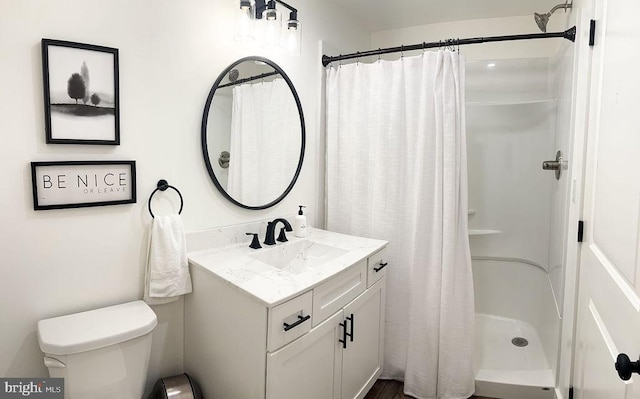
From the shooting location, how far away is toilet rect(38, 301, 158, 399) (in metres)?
1.20

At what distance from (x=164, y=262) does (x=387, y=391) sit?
1519 mm

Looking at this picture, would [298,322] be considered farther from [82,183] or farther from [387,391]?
[387,391]

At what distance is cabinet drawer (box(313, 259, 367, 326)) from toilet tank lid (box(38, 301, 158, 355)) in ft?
2.11

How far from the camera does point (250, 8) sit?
1785mm

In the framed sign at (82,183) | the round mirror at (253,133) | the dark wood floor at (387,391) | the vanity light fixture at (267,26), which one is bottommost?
the dark wood floor at (387,391)

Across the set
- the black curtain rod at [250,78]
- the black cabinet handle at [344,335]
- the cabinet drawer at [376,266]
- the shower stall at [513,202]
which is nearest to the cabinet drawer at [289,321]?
the black cabinet handle at [344,335]

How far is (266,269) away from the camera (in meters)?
1.59

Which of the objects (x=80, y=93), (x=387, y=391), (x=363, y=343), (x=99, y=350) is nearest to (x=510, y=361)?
(x=387, y=391)

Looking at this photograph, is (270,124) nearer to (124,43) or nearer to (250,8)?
(250,8)

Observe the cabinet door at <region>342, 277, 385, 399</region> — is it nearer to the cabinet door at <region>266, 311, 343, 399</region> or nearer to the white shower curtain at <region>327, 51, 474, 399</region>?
the cabinet door at <region>266, 311, 343, 399</region>

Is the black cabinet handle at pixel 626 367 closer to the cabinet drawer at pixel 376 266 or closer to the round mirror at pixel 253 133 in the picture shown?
the cabinet drawer at pixel 376 266

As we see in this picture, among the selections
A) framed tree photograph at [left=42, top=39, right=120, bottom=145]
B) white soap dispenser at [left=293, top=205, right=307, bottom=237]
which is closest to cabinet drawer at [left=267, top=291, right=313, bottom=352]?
white soap dispenser at [left=293, top=205, right=307, bottom=237]

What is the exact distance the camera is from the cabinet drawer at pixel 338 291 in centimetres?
154

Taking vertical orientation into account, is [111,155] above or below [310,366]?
above
